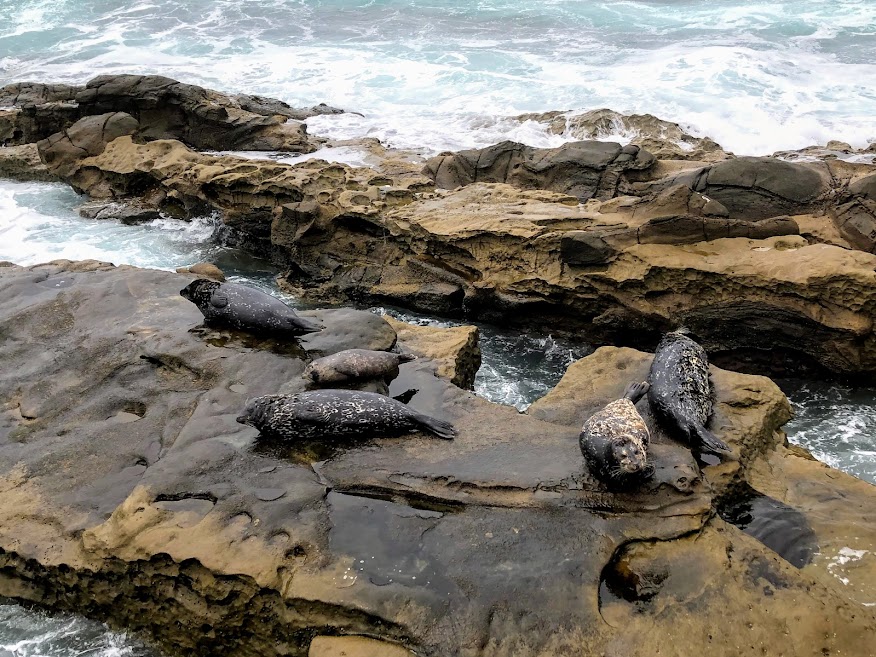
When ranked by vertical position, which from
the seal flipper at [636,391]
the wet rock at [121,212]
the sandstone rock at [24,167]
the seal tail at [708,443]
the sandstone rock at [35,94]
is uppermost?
the sandstone rock at [35,94]

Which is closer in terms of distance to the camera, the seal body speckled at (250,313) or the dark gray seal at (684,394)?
the dark gray seal at (684,394)

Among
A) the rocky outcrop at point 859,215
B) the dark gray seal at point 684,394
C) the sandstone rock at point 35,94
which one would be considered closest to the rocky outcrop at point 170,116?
the sandstone rock at point 35,94

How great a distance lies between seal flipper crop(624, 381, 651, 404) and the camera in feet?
18.2

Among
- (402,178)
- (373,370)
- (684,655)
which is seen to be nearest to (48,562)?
(373,370)

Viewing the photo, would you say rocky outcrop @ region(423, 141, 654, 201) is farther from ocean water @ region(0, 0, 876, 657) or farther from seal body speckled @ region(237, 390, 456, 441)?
seal body speckled @ region(237, 390, 456, 441)

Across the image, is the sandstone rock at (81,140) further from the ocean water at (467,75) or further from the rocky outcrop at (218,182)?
the ocean water at (467,75)

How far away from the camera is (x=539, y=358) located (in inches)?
381

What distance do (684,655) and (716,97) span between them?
812 inches

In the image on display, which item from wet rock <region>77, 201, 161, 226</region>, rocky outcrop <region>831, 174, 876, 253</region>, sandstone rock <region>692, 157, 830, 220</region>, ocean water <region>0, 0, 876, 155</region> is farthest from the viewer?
ocean water <region>0, 0, 876, 155</region>

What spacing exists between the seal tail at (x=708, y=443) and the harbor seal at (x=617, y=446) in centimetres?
45

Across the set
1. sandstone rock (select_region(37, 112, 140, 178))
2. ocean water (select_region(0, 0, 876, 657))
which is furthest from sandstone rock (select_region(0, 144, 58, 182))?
sandstone rock (select_region(37, 112, 140, 178))

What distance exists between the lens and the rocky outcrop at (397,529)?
152 inches

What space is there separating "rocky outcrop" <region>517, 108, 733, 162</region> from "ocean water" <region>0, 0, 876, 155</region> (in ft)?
2.19

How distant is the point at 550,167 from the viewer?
42.5 feet
